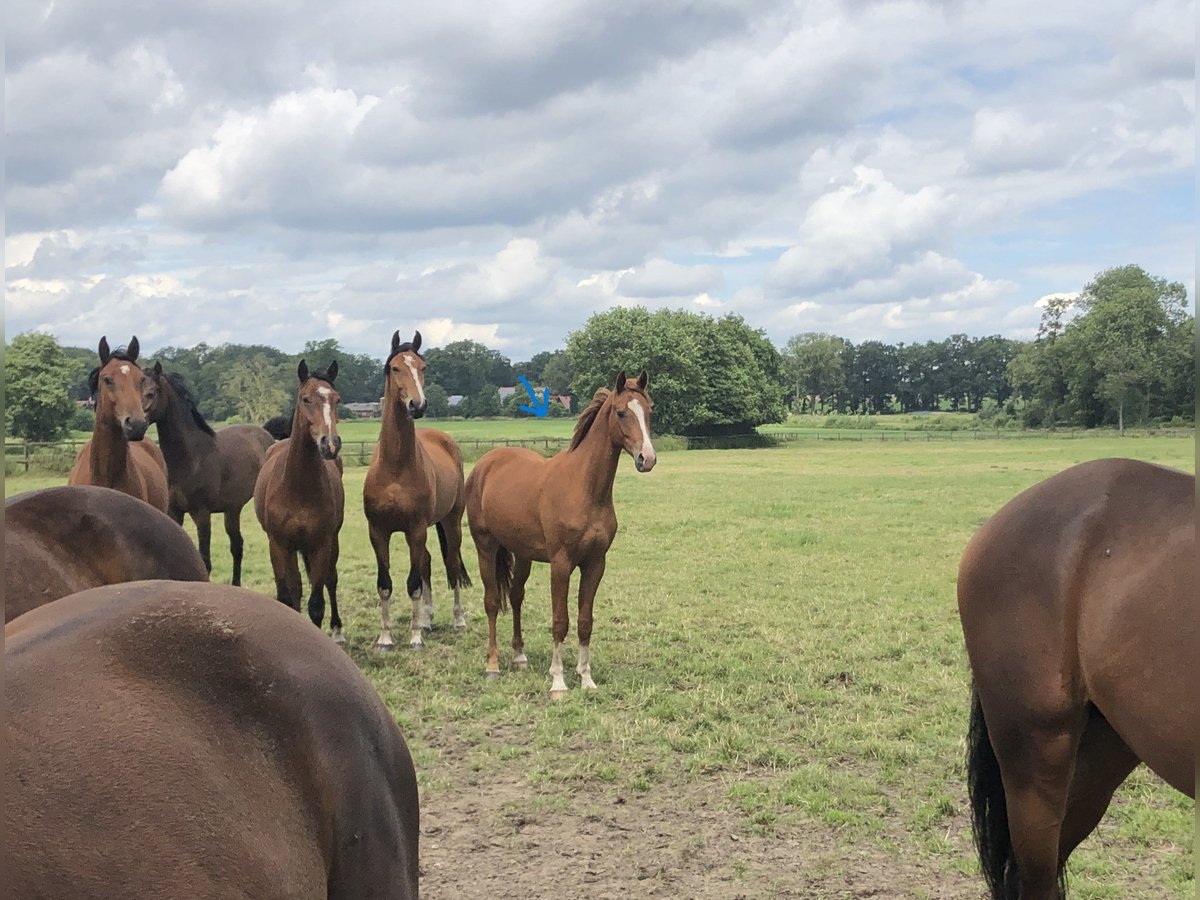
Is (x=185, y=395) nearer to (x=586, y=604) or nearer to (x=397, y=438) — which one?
(x=397, y=438)

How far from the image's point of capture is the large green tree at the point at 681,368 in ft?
158

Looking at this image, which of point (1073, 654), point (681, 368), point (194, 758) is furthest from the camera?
point (681, 368)

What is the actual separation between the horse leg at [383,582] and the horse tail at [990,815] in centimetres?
529

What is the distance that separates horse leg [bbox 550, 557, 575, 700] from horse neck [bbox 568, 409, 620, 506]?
528 mm

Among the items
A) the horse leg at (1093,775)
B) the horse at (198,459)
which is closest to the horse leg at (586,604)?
the horse leg at (1093,775)

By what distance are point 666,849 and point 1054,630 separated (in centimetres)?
205

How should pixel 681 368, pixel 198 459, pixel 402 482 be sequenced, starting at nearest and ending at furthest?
pixel 402 482, pixel 198 459, pixel 681 368

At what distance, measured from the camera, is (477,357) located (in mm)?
35000

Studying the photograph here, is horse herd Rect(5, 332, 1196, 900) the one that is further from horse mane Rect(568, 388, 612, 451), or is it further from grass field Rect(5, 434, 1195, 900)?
grass field Rect(5, 434, 1195, 900)

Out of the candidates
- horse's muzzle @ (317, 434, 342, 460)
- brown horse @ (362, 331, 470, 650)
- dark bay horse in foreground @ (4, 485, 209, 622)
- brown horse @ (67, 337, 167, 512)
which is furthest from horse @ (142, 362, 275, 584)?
dark bay horse in foreground @ (4, 485, 209, 622)

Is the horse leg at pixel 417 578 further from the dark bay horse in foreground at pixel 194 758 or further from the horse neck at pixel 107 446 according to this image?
the dark bay horse in foreground at pixel 194 758

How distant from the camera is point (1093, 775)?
9.48 feet

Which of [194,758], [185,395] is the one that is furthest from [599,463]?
[185,395]

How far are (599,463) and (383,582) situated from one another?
2.41 meters
